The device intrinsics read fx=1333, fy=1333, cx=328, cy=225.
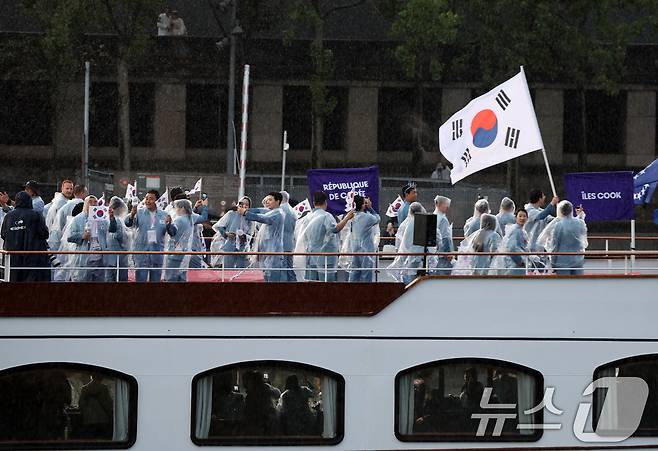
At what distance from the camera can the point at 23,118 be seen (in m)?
46.6

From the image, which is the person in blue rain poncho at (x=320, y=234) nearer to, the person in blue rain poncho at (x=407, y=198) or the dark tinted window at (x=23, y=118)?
the person in blue rain poncho at (x=407, y=198)

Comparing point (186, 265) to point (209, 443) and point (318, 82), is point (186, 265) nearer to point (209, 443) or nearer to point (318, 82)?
point (209, 443)

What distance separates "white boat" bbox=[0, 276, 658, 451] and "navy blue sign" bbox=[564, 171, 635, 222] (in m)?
3.94

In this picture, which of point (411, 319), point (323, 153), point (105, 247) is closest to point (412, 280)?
point (411, 319)

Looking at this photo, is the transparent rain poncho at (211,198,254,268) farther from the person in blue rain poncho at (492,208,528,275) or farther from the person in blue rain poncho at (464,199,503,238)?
the person in blue rain poncho at (492,208,528,275)

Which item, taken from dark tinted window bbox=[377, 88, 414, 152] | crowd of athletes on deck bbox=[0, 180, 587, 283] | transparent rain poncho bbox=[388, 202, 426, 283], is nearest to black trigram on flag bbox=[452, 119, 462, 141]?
crowd of athletes on deck bbox=[0, 180, 587, 283]

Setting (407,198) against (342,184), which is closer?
(342,184)

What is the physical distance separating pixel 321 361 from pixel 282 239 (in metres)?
3.76

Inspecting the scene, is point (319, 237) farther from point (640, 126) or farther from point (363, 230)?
point (640, 126)

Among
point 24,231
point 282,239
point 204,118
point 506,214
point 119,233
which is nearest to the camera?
point 24,231

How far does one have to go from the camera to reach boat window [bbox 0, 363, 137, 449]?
11.6 meters

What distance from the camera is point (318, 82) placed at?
42.7m

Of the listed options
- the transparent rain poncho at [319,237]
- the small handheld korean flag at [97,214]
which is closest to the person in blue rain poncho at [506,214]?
the transparent rain poncho at [319,237]

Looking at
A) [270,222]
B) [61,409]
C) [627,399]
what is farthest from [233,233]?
[627,399]
